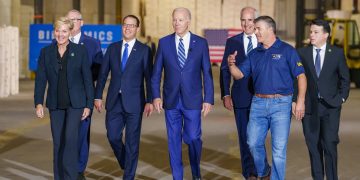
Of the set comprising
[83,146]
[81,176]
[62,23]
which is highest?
[62,23]

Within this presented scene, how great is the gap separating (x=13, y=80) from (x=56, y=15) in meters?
18.6

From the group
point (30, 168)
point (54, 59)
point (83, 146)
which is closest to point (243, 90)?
point (83, 146)

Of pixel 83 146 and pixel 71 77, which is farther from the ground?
pixel 71 77

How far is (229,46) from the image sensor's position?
451 inches

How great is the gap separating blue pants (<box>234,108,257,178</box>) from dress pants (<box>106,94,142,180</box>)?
1.14 m

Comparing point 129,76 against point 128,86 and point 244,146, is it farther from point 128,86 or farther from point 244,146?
point 244,146

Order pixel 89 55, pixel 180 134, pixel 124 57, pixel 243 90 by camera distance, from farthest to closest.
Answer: pixel 89 55, pixel 243 90, pixel 124 57, pixel 180 134

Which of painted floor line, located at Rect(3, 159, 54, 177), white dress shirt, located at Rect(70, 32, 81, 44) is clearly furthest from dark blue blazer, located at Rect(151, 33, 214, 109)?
painted floor line, located at Rect(3, 159, 54, 177)

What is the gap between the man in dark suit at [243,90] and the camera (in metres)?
11.3

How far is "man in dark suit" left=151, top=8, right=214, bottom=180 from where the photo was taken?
35.3 ft

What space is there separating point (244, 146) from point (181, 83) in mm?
1145

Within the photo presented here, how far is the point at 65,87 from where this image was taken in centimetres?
1027

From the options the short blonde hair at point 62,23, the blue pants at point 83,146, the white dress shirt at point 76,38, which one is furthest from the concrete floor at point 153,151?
the short blonde hair at point 62,23

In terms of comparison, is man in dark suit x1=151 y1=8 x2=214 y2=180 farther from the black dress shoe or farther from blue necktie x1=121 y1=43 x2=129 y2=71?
the black dress shoe
